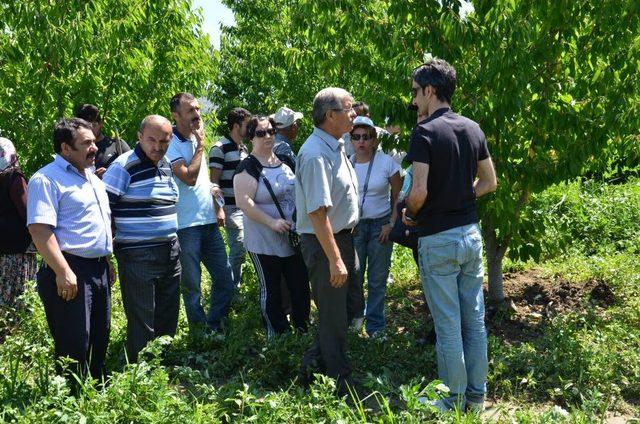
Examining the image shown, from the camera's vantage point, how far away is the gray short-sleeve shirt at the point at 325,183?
15.0 feet

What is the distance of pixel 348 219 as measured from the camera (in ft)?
15.9

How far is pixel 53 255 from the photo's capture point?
4410 mm

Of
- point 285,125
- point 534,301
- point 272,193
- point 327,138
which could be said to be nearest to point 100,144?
point 285,125

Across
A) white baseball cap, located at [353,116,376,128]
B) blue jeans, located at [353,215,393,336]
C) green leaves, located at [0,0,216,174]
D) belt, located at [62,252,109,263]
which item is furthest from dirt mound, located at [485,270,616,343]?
green leaves, located at [0,0,216,174]

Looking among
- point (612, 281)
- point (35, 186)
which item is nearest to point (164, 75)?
point (35, 186)

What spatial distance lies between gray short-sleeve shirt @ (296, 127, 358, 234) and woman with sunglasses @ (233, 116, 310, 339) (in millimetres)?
989

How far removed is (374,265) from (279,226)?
112cm

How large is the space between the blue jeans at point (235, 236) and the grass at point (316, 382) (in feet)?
0.97

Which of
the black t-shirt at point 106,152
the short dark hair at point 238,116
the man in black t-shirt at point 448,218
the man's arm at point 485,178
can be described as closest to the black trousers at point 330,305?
the man in black t-shirt at point 448,218

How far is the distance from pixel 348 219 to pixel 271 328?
4.71 feet

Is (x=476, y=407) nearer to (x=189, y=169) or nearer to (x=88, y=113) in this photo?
(x=189, y=169)

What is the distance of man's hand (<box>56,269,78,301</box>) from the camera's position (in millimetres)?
4430

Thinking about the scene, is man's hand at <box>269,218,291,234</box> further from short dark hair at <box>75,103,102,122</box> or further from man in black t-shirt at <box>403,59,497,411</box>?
short dark hair at <box>75,103,102,122</box>

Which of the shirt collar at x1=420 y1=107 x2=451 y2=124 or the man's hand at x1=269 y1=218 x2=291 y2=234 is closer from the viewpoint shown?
the shirt collar at x1=420 y1=107 x2=451 y2=124
